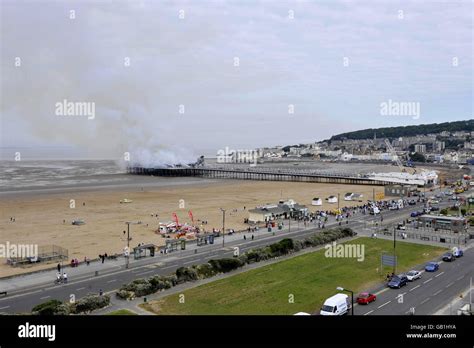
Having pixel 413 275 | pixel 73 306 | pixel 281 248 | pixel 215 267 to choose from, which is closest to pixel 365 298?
pixel 413 275

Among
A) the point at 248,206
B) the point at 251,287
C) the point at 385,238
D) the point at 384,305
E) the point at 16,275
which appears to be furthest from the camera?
the point at 248,206

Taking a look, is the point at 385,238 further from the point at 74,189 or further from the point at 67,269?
the point at 74,189

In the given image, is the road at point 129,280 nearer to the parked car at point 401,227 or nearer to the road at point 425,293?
the road at point 425,293

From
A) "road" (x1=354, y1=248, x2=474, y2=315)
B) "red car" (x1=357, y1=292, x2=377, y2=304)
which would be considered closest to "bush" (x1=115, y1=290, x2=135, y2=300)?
"road" (x1=354, y1=248, x2=474, y2=315)

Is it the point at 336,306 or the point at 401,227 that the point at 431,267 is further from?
the point at 401,227

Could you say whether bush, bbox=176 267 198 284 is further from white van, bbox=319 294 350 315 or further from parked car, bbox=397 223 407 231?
parked car, bbox=397 223 407 231

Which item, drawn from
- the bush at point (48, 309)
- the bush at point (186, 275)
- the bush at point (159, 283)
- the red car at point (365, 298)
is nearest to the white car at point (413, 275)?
the red car at point (365, 298)
